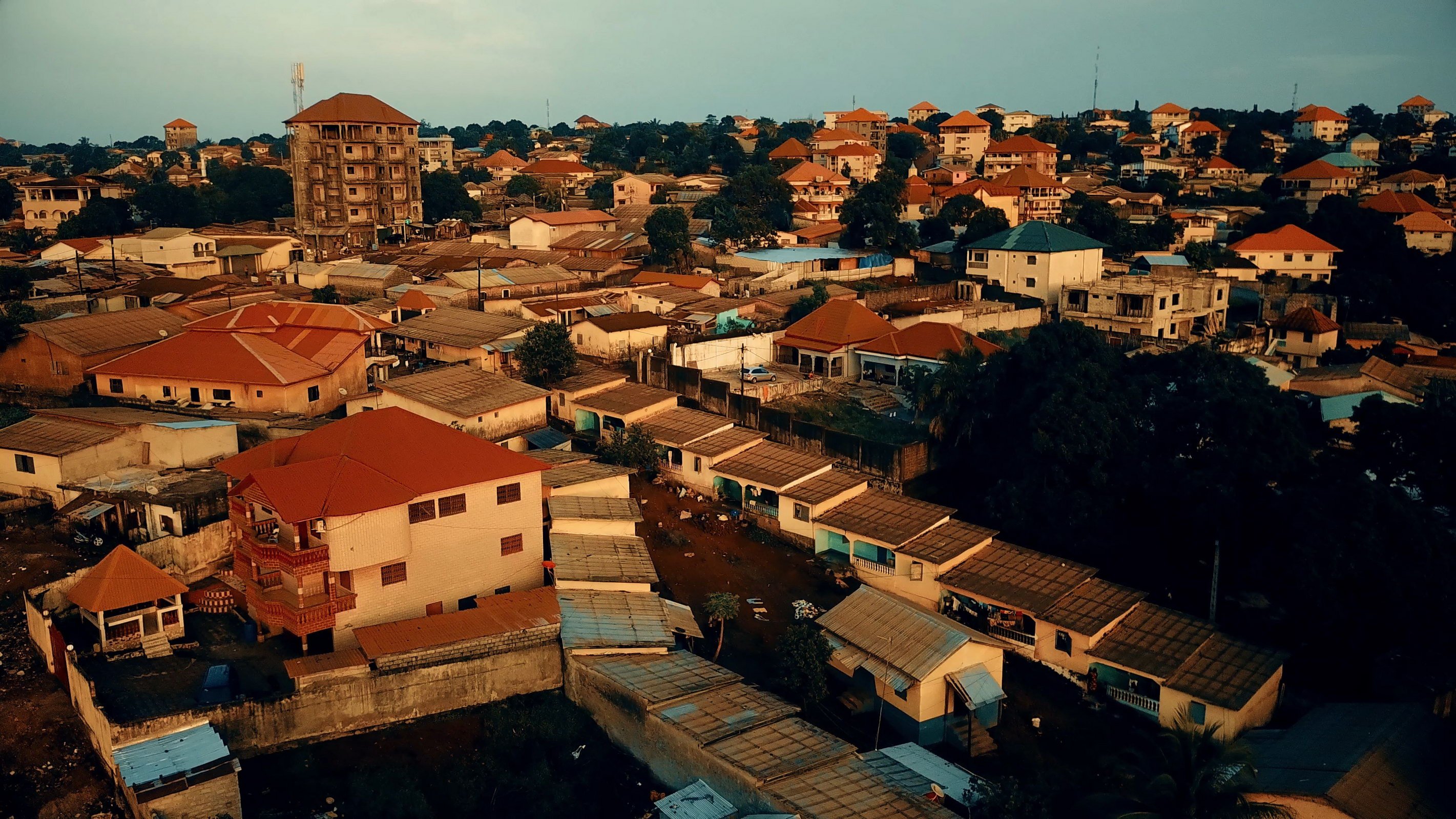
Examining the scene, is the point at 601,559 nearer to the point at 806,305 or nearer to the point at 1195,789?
the point at 1195,789

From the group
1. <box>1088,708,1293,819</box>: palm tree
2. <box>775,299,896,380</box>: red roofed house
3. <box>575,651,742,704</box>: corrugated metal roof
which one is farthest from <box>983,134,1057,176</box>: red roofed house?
<box>1088,708,1293,819</box>: palm tree

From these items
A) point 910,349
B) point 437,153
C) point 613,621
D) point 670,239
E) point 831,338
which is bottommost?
point 613,621

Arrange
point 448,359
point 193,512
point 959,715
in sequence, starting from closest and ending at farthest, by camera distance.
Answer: point 959,715
point 193,512
point 448,359

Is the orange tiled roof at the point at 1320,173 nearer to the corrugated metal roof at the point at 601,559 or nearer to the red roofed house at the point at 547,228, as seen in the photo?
the red roofed house at the point at 547,228

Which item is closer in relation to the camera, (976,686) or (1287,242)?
(976,686)

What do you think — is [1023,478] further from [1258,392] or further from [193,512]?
[193,512]

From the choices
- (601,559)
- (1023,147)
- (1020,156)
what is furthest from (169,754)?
(1023,147)

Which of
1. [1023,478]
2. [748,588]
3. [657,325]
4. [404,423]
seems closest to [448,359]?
[657,325]

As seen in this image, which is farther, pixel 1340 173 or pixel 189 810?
pixel 1340 173

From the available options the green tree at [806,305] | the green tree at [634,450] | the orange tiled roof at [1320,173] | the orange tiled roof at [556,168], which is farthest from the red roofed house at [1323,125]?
the green tree at [634,450]
